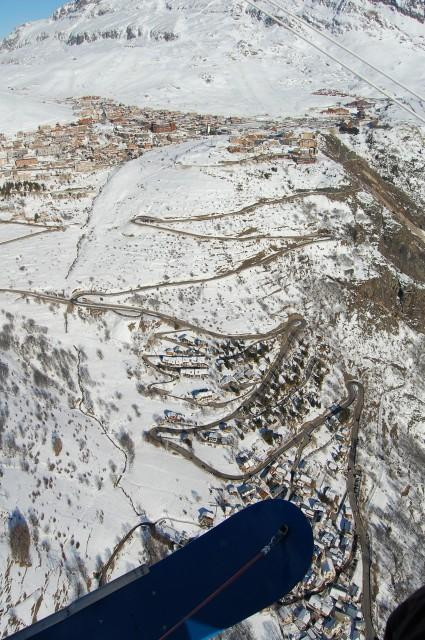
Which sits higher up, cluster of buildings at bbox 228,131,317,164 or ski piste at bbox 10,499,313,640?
ski piste at bbox 10,499,313,640

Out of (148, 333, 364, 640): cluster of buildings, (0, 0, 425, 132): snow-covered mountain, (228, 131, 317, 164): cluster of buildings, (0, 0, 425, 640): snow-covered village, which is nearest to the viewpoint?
(148, 333, 364, 640): cluster of buildings

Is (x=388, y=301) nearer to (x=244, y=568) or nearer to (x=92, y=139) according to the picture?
(x=244, y=568)

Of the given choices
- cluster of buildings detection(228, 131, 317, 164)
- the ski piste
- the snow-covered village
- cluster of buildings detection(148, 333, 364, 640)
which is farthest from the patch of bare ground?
the ski piste

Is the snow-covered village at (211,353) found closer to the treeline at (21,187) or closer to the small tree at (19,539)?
the small tree at (19,539)

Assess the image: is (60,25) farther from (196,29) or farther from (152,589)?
(152,589)

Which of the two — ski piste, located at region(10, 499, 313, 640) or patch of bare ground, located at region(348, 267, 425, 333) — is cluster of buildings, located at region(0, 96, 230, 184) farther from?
ski piste, located at region(10, 499, 313, 640)

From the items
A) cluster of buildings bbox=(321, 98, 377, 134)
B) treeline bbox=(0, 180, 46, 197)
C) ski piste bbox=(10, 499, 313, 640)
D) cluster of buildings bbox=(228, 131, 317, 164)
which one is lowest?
treeline bbox=(0, 180, 46, 197)
